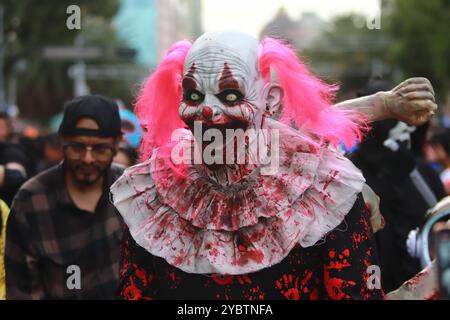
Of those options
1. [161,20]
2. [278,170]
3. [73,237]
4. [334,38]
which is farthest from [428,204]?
[161,20]

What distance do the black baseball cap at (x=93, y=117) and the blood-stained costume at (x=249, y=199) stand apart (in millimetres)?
1748

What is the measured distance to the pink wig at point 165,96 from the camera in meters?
3.16

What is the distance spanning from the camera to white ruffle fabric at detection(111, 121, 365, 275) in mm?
2914

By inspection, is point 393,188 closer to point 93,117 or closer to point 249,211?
point 93,117

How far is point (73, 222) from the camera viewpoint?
4781mm

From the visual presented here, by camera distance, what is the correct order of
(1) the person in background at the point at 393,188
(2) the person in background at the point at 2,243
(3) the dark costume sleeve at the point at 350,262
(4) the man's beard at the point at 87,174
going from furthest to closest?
(1) the person in background at the point at 393,188, (4) the man's beard at the point at 87,174, (2) the person in background at the point at 2,243, (3) the dark costume sleeve at the point at 350,262

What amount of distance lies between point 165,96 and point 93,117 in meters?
1.75

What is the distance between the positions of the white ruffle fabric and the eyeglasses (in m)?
1.77

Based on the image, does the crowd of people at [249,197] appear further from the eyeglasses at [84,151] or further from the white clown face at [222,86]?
the eyeglasses at [84,151]

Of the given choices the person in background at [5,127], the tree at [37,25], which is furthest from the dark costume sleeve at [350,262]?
the tree at [37,25]

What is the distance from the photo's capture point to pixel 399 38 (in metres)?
38.0

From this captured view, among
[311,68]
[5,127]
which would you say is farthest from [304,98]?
[5,127]

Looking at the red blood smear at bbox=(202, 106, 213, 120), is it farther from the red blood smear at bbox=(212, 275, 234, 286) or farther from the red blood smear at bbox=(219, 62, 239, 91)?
the red blood smear at bbox=(212, 275, 234, 286)

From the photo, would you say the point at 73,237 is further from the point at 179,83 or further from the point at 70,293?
the point at 179,83
